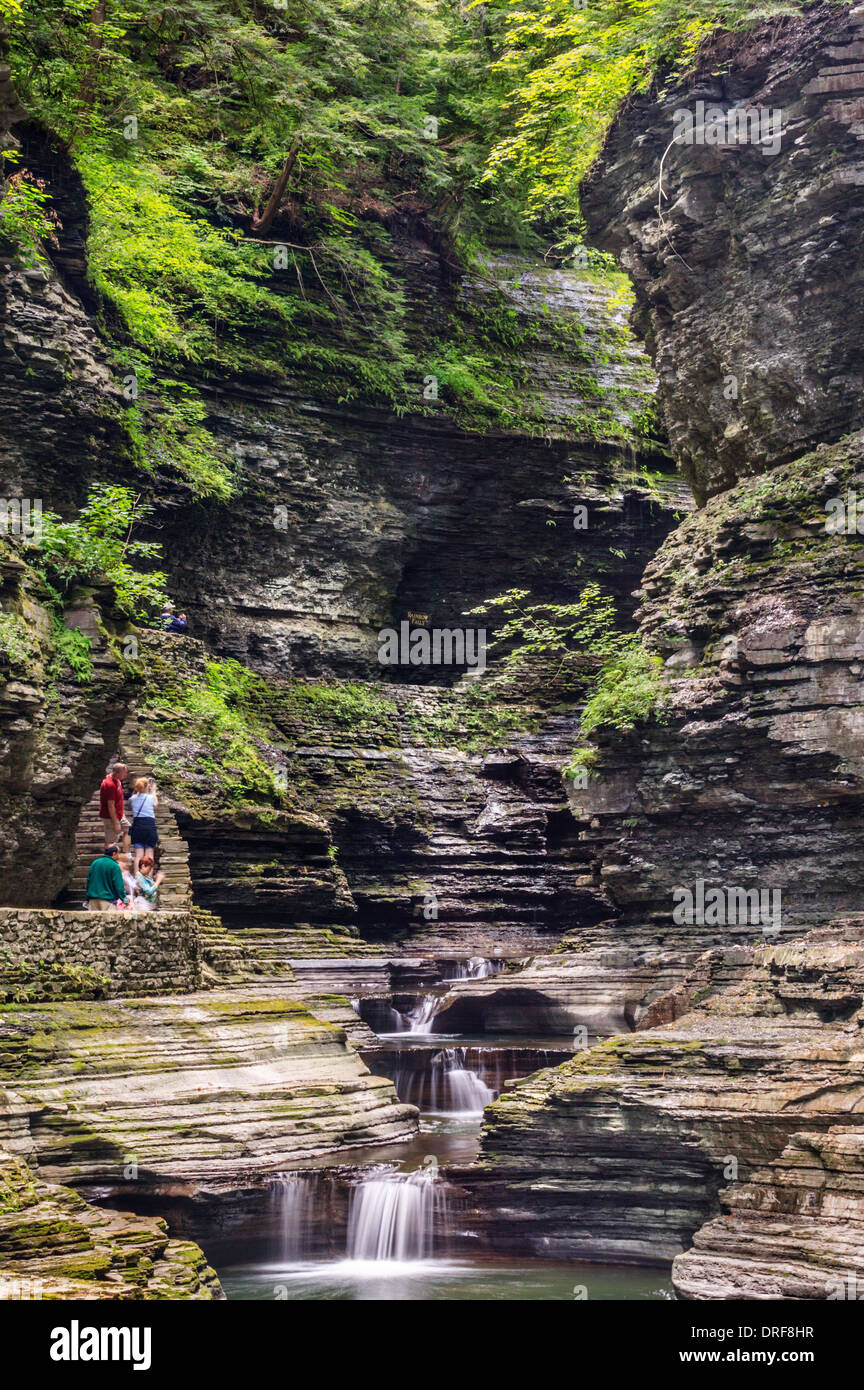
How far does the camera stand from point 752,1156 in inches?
429

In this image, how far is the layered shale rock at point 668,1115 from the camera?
11.0 m

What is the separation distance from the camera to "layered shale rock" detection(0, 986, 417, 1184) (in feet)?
33.9

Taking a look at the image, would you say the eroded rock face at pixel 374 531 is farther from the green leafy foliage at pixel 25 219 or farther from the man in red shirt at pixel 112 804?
the man in red shirt at pixel 112 804

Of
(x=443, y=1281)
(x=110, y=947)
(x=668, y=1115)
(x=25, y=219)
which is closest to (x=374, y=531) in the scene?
(x=25, y=219)

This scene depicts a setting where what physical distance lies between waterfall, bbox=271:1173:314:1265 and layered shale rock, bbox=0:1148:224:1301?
2.38 m

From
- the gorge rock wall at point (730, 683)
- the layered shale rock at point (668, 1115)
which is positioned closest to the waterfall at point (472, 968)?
the gorge rock wall at point (730, 683)

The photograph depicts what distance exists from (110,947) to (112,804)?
211 cm

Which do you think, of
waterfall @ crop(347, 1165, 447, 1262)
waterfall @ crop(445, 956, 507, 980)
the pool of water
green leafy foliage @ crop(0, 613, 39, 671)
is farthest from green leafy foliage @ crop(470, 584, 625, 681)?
the pool of water

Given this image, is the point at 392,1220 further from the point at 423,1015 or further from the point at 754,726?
the point at 754,726

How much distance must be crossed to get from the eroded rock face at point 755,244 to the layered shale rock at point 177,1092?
11119 millimetres

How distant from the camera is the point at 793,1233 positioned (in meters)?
9.76

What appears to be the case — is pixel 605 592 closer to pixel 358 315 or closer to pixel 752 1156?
pixel 358 315

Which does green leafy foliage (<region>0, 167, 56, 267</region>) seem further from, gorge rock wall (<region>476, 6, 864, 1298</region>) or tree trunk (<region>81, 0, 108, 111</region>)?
gorge rock wall (<region>476, 6, 864, 1298</region>)

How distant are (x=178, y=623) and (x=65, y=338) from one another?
553cm
